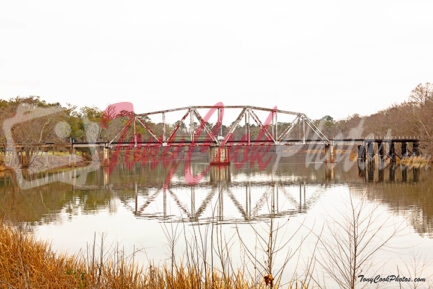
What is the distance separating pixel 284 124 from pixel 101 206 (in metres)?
159

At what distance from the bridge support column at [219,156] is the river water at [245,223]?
35554 millimetres

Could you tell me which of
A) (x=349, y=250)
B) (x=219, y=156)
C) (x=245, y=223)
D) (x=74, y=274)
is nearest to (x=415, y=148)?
(x=219, y=156)

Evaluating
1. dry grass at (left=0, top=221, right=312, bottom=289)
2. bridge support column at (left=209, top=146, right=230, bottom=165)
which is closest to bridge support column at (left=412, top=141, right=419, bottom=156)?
bridge support column at (left=209, top=146, right=230, bottom=165)

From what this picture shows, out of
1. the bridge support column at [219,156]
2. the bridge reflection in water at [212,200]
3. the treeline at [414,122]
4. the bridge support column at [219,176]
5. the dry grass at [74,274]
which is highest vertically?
the treeline at [414,122]

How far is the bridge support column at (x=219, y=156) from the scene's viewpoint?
3009 inches

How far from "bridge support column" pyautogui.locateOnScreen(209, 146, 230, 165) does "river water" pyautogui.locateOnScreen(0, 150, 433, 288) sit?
117 feet

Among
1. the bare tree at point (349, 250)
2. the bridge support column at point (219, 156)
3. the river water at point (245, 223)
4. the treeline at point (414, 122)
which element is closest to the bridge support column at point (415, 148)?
the treeline at point (414, 122)

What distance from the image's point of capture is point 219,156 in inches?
3049

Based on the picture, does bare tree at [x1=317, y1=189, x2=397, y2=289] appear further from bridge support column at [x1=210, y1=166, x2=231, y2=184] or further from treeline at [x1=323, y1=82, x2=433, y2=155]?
treeline at [x1=323, y1=82, x2=433, y2=155]

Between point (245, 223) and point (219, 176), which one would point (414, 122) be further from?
point (245, 223)

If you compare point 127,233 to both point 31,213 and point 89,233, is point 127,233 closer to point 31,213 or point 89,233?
point 89,233

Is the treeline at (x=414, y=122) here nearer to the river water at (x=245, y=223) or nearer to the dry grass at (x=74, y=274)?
the river water at (x=245, y=223)

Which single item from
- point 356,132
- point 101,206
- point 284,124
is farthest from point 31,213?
point 284,124

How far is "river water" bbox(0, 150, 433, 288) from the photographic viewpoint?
39.2 feet
